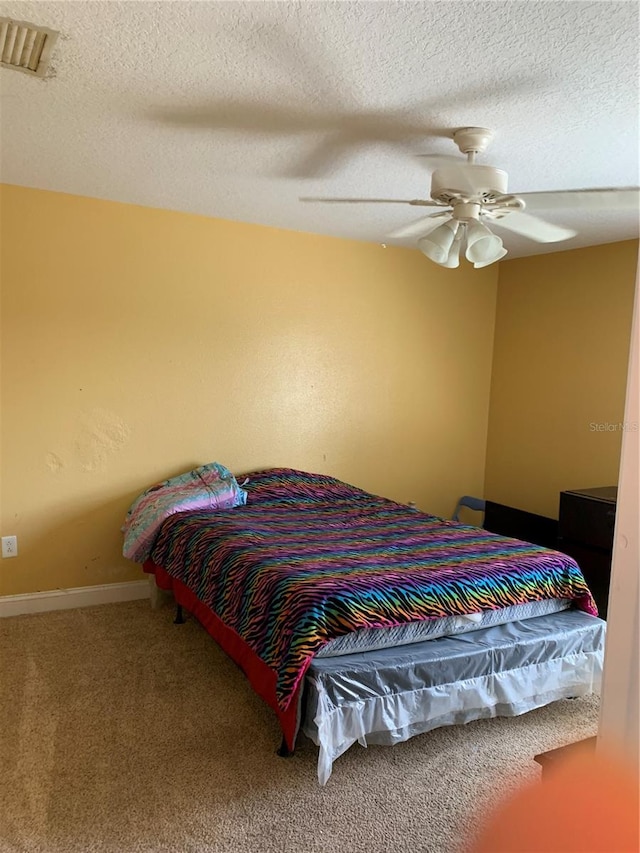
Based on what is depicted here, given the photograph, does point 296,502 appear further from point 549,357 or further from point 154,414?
point 549,357

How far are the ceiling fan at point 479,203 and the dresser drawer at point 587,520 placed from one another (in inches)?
63.3

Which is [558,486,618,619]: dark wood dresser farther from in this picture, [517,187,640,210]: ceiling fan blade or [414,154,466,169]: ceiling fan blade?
[414,154,466,169]: ceiling fan blade

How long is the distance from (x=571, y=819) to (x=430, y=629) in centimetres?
168

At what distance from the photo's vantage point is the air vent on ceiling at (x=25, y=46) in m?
1.77

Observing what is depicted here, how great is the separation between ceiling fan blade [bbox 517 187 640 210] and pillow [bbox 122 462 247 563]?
2.11 metres

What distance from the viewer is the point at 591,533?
11.7 ft

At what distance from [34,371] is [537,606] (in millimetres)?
2611

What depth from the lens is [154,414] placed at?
3707 millimetres

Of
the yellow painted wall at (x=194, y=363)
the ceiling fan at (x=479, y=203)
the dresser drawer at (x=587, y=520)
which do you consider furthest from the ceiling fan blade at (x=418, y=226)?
the dresser drawer at (x=587, y=520)

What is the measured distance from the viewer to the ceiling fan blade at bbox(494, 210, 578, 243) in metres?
2.41

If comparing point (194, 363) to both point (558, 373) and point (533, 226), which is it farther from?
point (558, 373)

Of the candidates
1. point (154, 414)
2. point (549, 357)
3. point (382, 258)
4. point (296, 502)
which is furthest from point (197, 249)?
point (549, 357)

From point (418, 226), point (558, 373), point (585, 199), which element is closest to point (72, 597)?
point (418, 226)

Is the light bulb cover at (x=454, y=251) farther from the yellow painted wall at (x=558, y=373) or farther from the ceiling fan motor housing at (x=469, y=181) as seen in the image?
the yellow painted wall at (x=558, y=373)
